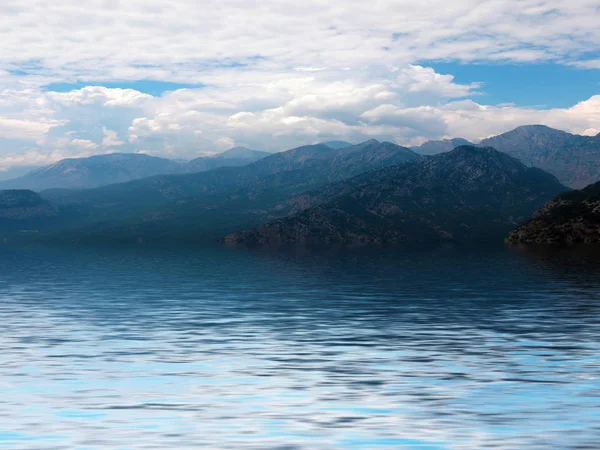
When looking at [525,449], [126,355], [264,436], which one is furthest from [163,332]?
[525,449]

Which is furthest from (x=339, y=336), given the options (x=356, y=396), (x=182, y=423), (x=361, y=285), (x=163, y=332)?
(x=361, y=285)

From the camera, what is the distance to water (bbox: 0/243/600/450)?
3578 centimetres

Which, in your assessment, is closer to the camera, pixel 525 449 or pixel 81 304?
pixel 525 449

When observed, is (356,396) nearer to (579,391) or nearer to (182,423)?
(182,423)

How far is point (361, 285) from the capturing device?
141625 millimetres

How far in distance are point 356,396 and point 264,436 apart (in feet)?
34.2

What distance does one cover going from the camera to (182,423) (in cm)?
3756

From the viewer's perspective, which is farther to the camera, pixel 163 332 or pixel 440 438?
pixel 163 332

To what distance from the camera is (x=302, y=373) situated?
5175 cm

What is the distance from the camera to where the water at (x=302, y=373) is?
35.8 m

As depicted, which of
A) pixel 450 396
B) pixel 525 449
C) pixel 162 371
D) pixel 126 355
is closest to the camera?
pixel 525 449

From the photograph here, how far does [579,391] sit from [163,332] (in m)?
46.9

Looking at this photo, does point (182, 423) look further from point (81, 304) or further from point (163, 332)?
point (81, 304)

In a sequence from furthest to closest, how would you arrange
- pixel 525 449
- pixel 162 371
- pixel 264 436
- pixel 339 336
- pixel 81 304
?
pixel 81 304
pixel 339 336
pixel 162 371
pixel 264 436
pixel 525 449
